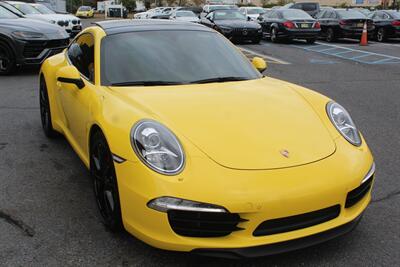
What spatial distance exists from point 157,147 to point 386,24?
2021 cm

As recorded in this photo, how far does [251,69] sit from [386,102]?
14.9 feet

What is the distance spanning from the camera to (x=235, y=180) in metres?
2.62

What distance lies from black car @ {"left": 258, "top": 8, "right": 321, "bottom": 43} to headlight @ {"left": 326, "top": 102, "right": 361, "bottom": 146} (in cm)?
1584

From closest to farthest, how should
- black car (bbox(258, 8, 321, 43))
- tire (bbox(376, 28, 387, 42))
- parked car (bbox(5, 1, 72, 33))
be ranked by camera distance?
parked car (bbox(5, 1, 72, 33)) < black car (bbox(258, 8, 321, 43)) < tire (bbox(376, 28, 387, 42))

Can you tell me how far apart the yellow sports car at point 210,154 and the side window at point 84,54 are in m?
0.05

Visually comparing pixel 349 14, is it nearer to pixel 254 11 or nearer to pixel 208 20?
pixel 208 20

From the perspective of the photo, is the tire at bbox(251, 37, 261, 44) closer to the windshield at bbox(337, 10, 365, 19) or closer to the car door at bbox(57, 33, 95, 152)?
the windshield at bbox(337, 10, 365, 19)

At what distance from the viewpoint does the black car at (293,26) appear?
61.2ft

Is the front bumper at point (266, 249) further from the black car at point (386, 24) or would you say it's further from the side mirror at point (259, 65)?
the black car at point (386, 24)

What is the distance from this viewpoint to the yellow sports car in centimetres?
259

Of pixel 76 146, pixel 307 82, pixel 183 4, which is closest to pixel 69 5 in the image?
pixel 183 4

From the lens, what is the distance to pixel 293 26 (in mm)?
18641

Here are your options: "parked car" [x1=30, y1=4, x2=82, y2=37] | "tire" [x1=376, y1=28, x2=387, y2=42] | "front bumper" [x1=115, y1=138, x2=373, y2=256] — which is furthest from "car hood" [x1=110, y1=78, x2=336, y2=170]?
"tire" [x1=376, y1=28, x2=387, y2=42]

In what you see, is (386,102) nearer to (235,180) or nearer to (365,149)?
(365,149)
